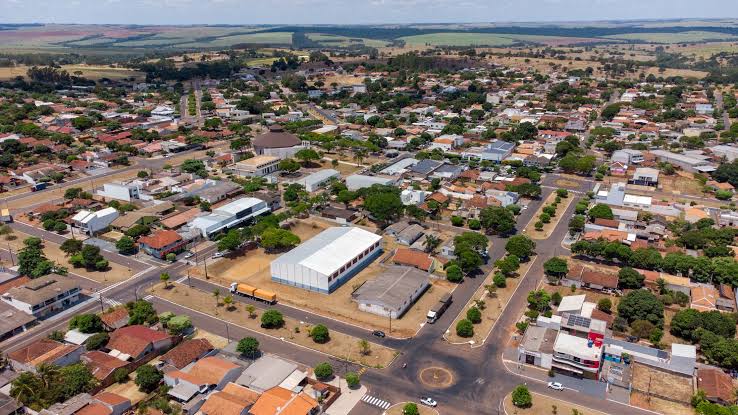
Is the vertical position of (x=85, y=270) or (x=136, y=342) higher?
(x=136, y=342)

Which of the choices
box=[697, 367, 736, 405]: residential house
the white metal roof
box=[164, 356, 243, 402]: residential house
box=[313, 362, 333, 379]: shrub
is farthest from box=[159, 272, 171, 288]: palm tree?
box=[697, 367, 736, 405]: residential house

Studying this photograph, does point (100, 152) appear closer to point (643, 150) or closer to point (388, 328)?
point (388, 328)

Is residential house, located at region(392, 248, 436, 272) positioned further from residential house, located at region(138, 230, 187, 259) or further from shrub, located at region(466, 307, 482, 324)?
residential house, located at region(138, 230, 187, 259)

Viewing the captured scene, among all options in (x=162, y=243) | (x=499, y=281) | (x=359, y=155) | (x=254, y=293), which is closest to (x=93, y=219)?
(x=162, y=243)

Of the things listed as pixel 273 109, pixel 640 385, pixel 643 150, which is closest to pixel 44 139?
pixel 273 109

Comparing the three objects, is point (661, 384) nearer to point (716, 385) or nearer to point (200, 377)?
point (716, 385)

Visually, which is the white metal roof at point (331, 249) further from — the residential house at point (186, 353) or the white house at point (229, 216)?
the white house at point (229, 216)
